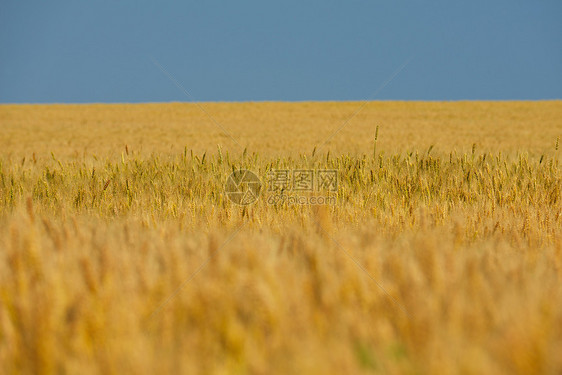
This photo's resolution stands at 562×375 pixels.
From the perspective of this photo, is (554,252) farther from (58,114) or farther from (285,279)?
(58,114)

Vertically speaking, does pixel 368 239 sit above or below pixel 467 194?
below

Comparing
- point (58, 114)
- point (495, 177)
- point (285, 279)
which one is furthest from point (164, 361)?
point (58, 114)

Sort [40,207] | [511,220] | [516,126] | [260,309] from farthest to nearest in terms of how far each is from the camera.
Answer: [516,126], [40,207], [511,220], [260,309]

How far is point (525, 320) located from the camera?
83 cm

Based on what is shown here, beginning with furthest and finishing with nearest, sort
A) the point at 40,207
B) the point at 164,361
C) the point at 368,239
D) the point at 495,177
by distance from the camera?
the point at 495,177 → the point at 40,207 → the point at 368,239 → the point at 164,361

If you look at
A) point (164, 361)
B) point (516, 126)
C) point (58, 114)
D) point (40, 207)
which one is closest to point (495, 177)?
point (40, 207)

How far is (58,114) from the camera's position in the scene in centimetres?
2564

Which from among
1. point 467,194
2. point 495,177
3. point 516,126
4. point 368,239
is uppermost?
point 516,126

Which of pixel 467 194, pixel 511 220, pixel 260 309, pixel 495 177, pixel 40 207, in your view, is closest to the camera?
pixel 260 309

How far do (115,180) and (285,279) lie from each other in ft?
11.0

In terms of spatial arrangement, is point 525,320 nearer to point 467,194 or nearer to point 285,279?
point 285,279

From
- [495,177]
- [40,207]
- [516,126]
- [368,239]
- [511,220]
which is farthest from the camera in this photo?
[516,126]

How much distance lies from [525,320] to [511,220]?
2.25m

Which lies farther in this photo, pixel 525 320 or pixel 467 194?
pixel 467 194
